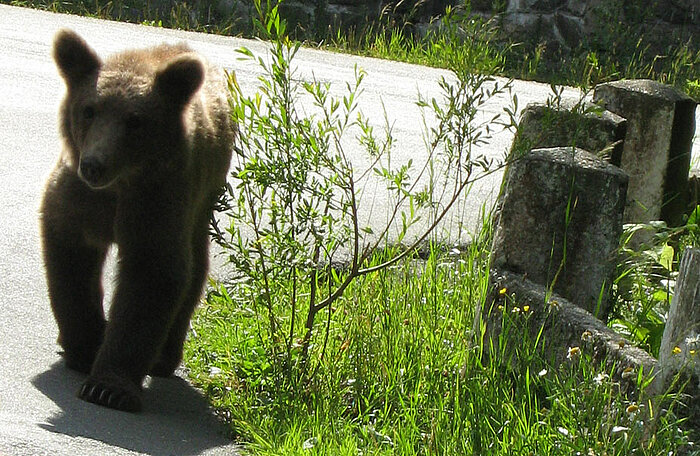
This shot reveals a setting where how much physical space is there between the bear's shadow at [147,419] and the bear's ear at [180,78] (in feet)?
4.65

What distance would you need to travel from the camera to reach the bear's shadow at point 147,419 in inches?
170

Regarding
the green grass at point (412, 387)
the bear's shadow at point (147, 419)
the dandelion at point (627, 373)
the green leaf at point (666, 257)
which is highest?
the green leaf at point (666, 257)

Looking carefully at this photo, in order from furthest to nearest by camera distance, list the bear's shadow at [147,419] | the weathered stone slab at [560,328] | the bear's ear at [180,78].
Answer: the bear's ear at [180,78], the bear's shadow at [147,419], the weathered stone slab at [560,328]

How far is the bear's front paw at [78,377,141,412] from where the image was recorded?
15.4 feet

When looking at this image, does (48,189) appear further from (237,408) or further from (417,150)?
(417,150)

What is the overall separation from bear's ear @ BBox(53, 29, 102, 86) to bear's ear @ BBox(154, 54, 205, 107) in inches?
13.1

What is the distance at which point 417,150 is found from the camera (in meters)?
10.0

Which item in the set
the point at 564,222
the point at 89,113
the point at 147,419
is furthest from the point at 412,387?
the point at 89,113

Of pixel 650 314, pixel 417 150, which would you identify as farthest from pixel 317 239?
pixel 417 150

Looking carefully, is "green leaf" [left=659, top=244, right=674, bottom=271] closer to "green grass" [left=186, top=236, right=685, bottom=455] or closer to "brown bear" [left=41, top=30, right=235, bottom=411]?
"green grass" [left=186, top=236, right=685, bottom=455]

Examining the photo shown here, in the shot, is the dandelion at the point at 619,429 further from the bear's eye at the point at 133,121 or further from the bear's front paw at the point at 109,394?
the bear's eye at the point at 133,121

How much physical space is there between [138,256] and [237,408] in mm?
839

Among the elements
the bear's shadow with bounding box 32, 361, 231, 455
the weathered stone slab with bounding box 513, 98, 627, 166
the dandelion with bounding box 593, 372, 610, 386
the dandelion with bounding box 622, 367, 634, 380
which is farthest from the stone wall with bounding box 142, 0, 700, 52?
the dandelion with bounding box 593, 372, 610, 386

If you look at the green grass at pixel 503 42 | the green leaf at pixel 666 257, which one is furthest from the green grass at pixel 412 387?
the green grass at pixel 503 42
